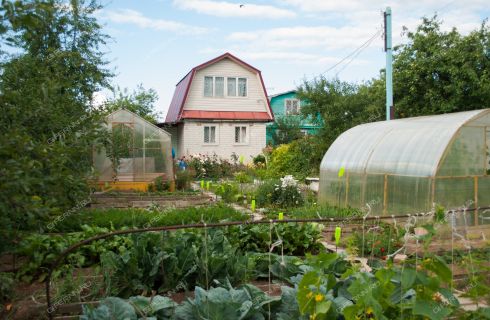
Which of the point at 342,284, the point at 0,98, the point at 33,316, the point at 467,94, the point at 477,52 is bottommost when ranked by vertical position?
the point at 33,316

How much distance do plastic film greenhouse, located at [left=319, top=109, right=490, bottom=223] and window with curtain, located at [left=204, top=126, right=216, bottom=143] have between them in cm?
1269

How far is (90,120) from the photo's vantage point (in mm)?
6312

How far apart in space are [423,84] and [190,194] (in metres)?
9.39

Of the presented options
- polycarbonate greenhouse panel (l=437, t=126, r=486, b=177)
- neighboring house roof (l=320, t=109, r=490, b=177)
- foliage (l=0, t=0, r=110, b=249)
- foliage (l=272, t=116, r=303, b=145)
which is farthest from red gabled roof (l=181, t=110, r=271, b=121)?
polycarbonate greenhouse panel (l=437, t=126, r=486, b=177)

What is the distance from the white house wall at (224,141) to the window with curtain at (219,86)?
153 cm

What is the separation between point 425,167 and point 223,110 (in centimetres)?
1529

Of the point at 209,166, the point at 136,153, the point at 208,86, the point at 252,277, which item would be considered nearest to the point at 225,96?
the point at 208,86

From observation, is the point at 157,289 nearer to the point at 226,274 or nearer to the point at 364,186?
the point at 226,274

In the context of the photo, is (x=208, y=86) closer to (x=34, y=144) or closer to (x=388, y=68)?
(x=388, y=68)

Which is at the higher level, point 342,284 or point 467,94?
point 467,94

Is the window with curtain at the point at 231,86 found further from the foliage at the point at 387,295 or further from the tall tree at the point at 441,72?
the foliage at the point at 387,295

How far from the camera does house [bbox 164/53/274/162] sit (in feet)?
71.9

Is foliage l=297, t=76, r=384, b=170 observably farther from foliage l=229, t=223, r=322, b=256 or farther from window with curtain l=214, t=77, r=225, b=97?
foliage l=229, t=223, r=322, b=256

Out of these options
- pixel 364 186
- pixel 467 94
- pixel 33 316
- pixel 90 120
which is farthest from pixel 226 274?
pixel 467 94
